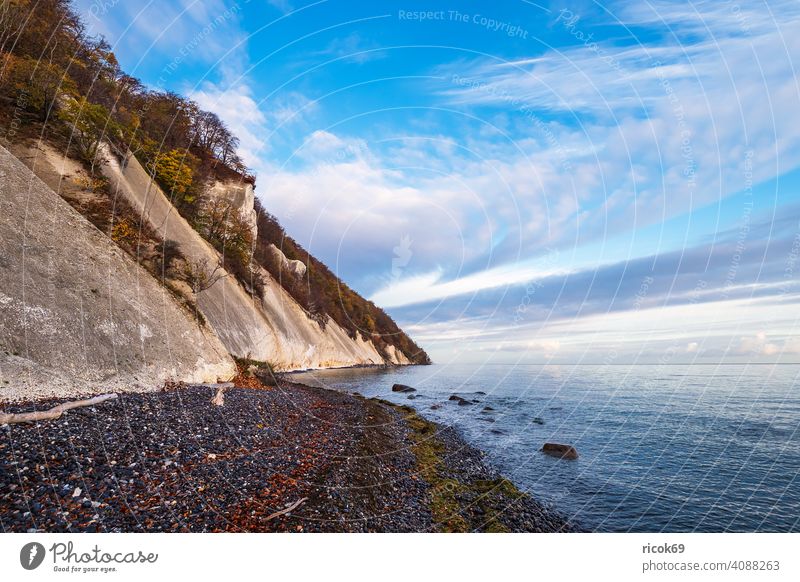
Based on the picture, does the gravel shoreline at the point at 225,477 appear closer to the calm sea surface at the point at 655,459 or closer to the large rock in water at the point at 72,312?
the large rock in water at the point at 72,312

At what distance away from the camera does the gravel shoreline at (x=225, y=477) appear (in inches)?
269

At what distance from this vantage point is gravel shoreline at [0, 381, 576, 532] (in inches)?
269

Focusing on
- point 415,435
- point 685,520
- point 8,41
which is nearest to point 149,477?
point 415,435

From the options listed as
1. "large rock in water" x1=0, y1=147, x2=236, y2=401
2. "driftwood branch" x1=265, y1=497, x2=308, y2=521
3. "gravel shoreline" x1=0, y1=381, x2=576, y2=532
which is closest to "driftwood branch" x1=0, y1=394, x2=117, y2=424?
"gravel shoreline" x1=0, y1=381, x2=576, y2=532

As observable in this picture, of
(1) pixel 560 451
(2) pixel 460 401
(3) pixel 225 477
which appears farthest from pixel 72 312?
(2) pixel 460 401

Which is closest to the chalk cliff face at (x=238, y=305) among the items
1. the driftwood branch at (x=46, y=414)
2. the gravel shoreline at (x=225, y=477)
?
the gravel shoreline at (x=225, y=477)

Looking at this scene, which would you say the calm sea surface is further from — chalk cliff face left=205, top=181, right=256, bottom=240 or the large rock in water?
chalk cliff face left=205, top=181, right=256, bottom=240

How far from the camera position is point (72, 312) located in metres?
14.1

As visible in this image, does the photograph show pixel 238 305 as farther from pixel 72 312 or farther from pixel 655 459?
pixel 655 459

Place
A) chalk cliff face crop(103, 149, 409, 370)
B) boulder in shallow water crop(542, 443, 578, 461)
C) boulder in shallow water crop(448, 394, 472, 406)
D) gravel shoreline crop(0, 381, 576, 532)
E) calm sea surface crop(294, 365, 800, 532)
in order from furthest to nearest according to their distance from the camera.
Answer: boulder in shallow water crop(448, 394, 472, 406), chalk cliff face crop(103, 149, 409, 370), boulder in shallow water crop(542, 443, 578, 461), calm sea surface crop(294, 365, 800, 532), gravel shoreline crop(0, 381, 576, 532)

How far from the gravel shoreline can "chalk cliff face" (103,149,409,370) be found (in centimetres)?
1222

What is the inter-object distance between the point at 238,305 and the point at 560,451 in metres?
27.5
